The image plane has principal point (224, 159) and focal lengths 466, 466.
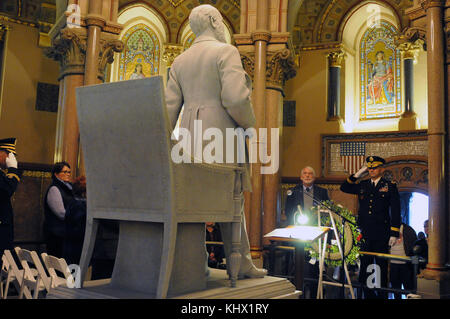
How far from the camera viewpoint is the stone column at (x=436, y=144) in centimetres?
606

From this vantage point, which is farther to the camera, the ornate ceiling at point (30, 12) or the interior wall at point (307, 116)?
the interior wall at point (307, 116)

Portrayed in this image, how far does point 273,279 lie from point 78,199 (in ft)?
7.00

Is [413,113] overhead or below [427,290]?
overhead

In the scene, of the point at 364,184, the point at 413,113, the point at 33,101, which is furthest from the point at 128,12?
the point at 364,184

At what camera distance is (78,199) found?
459cm

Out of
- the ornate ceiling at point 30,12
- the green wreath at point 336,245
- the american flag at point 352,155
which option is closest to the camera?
the green wreath at point 336,245

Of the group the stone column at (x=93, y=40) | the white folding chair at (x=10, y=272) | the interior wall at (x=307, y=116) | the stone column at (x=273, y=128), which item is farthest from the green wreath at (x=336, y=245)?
the interior wall at (x=307, y=116)

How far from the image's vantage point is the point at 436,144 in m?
6.24

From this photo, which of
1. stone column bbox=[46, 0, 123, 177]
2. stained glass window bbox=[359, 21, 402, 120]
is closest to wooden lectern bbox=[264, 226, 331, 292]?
stone column bbox=[46, 0, 123, 177]

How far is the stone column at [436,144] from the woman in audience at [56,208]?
178 inches

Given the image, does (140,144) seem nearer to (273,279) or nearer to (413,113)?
(273,279)

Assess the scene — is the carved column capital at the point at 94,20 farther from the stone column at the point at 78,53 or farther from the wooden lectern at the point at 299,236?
the wooden lectern at the point at 299,236

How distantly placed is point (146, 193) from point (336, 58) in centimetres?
1080

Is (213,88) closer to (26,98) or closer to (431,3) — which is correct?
(431,3)
